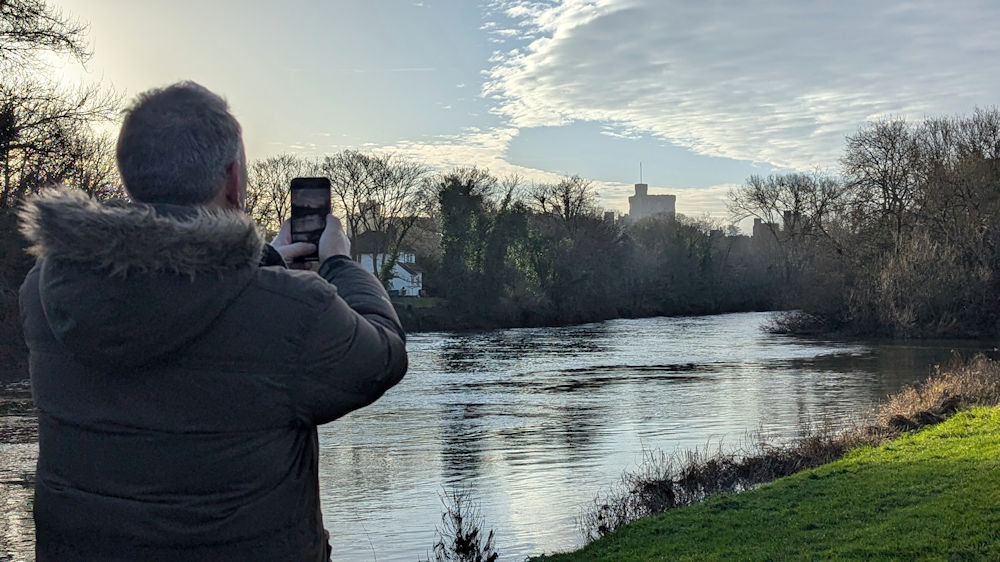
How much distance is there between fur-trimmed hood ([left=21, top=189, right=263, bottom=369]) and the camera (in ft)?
5.21

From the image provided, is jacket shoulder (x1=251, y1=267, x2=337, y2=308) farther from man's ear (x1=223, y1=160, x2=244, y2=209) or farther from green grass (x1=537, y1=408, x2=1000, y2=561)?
green grass (x1=537, y1=408, x2=1000, y2=561)

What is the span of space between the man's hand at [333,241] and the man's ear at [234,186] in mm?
241

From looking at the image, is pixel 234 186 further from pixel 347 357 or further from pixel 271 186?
pixel 271 186

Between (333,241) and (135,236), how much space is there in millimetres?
561

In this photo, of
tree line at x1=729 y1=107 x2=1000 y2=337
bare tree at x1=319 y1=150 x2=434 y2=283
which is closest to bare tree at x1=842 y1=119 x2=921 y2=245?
tree line at x1=729 y1=107 x2=1000 y2=337

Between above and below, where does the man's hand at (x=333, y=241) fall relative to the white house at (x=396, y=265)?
below

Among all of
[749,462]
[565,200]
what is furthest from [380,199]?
[749,462]

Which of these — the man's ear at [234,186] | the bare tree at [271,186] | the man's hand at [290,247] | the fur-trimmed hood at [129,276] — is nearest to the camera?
the fur-trimmed hood at [129,276]

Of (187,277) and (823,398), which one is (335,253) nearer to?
(187,277)

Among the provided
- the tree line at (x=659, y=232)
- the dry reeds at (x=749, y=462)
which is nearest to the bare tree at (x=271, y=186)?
the tree line at (x=659, y=232)

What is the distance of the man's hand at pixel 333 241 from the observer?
6.79 feet

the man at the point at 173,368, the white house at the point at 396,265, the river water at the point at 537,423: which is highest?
the white house at the point at 396,265

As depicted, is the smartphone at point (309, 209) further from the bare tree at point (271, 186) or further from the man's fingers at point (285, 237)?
the bare tree at point (271, 186)

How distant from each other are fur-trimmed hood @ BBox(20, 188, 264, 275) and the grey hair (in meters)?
0.09
